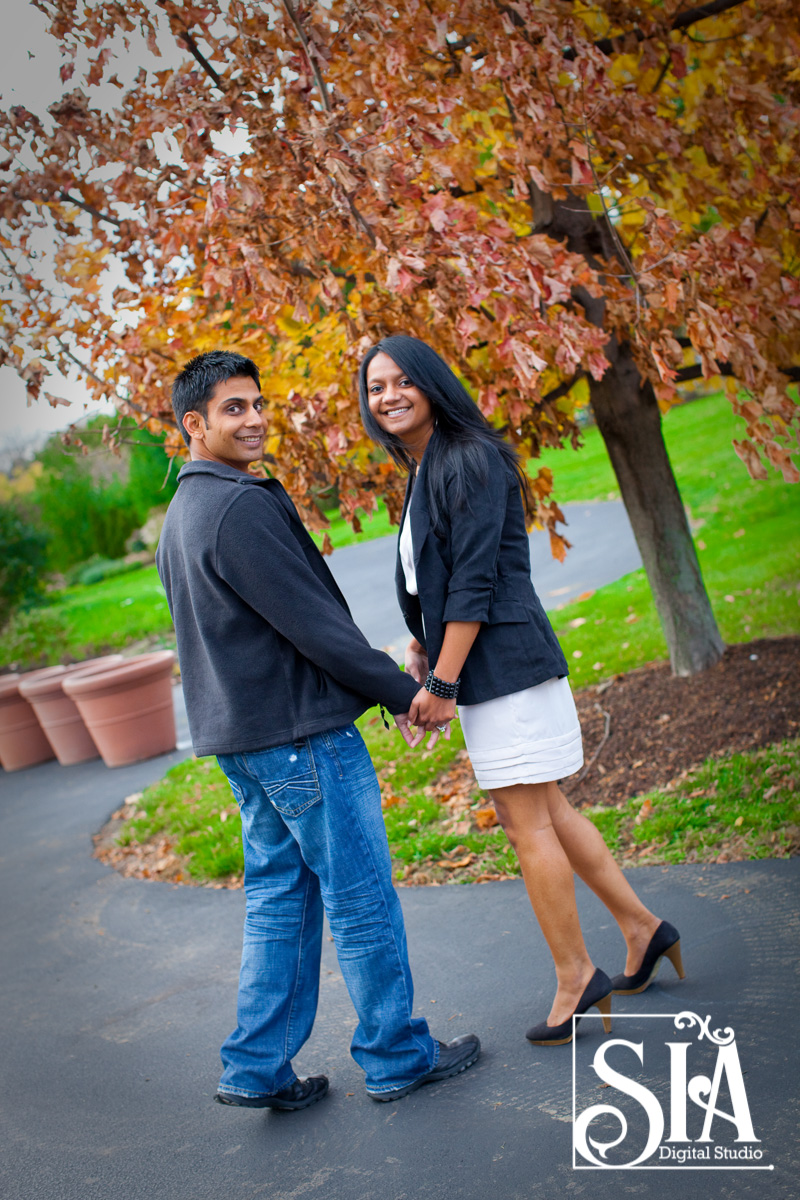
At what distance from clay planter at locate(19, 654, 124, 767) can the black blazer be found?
21.9 ft

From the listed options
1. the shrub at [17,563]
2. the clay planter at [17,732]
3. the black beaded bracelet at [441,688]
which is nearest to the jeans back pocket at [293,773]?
the black beaded bracelet at [441,688]

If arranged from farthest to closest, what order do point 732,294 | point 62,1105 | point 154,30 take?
point 732,294 → point 154,30 → point 62,1105

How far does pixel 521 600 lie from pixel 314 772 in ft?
2.47

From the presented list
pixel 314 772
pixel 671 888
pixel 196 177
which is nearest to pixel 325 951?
pixel 671 888

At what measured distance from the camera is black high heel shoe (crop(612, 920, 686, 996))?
9.45 feet

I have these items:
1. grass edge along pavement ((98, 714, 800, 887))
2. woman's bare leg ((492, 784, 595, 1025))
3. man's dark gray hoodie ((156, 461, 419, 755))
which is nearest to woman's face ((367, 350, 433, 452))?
man's dark gray hoodie ((156, 461, 419, 755))

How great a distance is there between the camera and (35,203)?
13.9ft

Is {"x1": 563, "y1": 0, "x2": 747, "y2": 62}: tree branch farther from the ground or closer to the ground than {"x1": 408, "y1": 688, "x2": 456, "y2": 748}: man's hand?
farther from the ground

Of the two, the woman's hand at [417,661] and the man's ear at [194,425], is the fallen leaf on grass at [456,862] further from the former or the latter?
the man's ear at [194,425]

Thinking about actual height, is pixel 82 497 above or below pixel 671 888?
above

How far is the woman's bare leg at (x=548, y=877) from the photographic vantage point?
2.67 metres

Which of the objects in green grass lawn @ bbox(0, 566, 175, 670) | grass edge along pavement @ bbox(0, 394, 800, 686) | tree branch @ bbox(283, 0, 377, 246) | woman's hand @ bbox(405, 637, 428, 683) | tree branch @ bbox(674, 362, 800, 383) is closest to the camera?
woman's hand @ bbox(405, 637, 428, 683)

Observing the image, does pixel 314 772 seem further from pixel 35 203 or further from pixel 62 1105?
pixel 35 203

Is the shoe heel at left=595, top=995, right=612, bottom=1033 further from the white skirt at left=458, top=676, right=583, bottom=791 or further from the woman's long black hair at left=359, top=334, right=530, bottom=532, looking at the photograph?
the woman's long black hair at left=359, top=334, right=530, bottom=532
